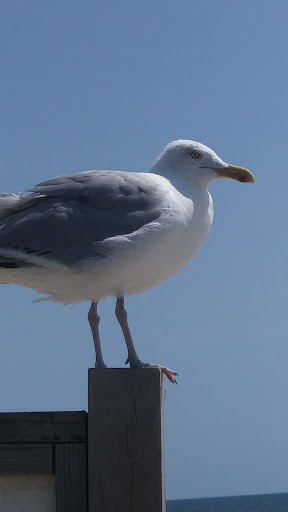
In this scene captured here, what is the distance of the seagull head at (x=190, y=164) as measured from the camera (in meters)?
6.48

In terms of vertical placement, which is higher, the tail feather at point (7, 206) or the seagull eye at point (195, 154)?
the seagull eye at point (195, 154)

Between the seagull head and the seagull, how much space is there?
0.49 metres

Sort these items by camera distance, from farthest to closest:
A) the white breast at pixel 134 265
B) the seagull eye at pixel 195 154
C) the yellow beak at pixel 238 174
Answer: the yellow beak at pixel 238 174 < the seagull eye at pixel 195 154 < the white breast at pixel 134 265

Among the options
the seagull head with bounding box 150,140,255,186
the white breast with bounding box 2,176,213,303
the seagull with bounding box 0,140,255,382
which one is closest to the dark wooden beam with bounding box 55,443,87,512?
the seagull with bounding box 0,140,255,382

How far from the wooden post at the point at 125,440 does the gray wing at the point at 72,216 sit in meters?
1.42

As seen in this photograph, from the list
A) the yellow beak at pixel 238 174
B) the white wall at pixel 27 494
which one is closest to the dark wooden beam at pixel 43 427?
A: the white wall at pixel 27 494

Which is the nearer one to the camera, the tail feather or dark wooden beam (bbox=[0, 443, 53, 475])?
dark wooden beam (bbox=[0, 443, 53, 475])

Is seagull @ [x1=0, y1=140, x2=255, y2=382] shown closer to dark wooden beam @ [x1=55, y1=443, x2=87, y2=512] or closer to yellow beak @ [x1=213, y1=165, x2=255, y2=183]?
yellow beak @ [x1=213, y1=165, x2=255, y2=183]

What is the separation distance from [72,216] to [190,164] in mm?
1130

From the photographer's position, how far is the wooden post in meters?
4.14

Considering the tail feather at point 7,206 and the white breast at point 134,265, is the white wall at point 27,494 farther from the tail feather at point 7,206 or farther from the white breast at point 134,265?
Result: the tail feather at point 7,206

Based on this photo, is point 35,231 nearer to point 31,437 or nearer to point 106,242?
point 106,242

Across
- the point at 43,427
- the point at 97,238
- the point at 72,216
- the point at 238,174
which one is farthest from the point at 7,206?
the point at 43,427

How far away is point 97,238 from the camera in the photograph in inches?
224
